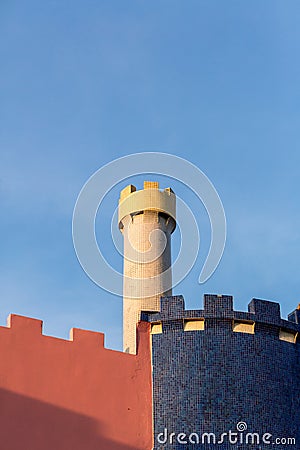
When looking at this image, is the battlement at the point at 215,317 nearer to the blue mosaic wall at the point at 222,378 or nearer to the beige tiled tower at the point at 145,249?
the blue mosaic wall at the point at 222,378

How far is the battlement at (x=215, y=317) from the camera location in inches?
647

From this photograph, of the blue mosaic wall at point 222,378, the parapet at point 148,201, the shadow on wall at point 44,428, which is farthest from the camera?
the parapet at point 148,201

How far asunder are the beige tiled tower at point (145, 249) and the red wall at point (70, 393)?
2.76 meters

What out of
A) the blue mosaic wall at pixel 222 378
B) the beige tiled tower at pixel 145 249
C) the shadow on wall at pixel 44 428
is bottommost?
the shadow on wall at pixel 44 428

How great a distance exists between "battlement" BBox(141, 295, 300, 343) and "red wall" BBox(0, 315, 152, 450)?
0.71m

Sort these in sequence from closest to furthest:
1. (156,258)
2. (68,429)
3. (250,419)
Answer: (68,429)
(250,419)
(156,258)

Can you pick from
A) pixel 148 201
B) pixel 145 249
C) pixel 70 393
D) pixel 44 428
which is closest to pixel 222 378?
pixel 70 393

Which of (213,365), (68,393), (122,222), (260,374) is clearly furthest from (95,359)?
(122,222)

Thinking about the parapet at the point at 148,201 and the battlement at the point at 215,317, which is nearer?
the battlement at the point at 215,317

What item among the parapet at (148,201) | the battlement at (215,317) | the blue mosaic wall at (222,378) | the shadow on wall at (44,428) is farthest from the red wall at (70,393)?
the parapet at (148,201)

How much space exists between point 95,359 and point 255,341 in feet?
10.9

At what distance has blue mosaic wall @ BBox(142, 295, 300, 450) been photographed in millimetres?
15727

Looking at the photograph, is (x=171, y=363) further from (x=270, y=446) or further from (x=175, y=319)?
(x=270, y=446)

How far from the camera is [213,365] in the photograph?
1614 cm
